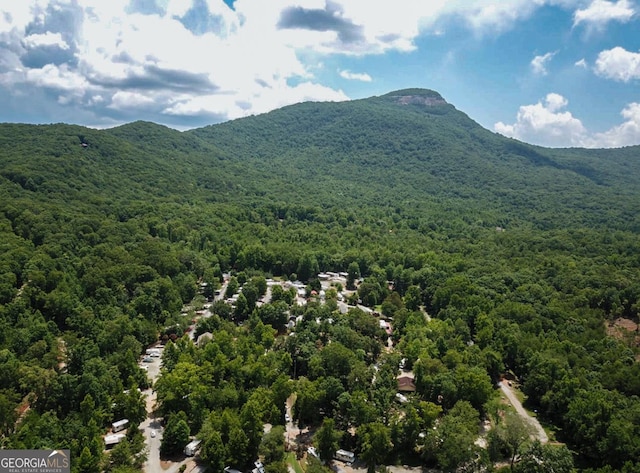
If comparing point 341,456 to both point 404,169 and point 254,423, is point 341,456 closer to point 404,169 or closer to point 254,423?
point 254,423

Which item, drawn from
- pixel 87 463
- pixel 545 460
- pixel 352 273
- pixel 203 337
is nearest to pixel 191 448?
pixel 87 463

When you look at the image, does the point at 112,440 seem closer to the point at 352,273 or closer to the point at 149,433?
the point at 149,433

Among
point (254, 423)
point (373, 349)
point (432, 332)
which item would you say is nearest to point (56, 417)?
point (254, 423)

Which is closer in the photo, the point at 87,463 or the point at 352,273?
the point at 87,463

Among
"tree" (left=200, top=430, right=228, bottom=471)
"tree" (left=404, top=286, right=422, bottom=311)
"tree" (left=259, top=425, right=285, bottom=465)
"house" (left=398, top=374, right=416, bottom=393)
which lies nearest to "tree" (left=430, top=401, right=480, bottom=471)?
"house" (left=398, top=374, right=416, bottom=393)

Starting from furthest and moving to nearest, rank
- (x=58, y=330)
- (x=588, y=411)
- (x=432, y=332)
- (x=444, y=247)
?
(x=444, y=247), (x=432, y=332), (x=58, y=330), (x=588, y=411)

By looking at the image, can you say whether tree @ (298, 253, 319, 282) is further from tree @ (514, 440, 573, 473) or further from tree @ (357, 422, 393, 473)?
tree @ (514, 440, 573, 473)
